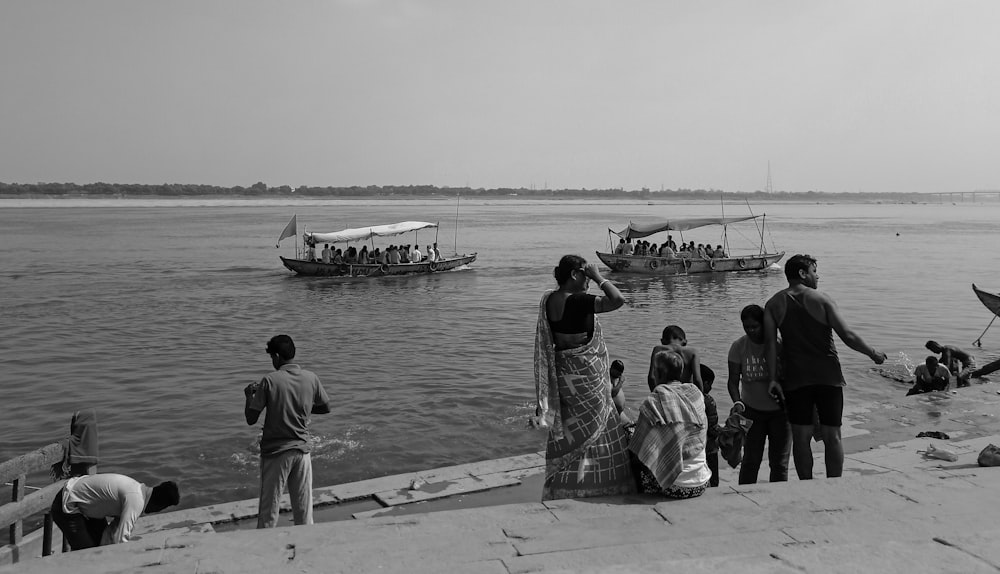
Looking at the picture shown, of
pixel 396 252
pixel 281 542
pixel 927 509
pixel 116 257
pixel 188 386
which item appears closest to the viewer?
pixel 281 542

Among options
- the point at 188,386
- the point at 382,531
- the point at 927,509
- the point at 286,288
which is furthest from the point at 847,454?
the point at 286,288

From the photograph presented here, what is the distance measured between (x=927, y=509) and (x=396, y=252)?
2990cm

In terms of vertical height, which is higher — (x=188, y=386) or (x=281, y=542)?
(x=281, y=542)

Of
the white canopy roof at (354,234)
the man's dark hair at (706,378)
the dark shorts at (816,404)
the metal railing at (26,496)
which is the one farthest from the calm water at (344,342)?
the dark shorts at (816,404)

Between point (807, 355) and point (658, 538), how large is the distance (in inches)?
83.9

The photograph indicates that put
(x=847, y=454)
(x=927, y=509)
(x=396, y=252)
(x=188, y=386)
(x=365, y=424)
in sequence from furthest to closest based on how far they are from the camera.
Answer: (x=396, y=252)
(x=188, y=386)
(x=365, y=424)
(x=847, y=454)
(x=927, y=509)

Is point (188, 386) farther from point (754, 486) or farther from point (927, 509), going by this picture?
point (927, 509)

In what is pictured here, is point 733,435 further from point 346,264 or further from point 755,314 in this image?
point 346,264

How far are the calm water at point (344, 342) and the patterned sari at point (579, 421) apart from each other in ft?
15.4

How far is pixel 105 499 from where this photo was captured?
5.30 meters

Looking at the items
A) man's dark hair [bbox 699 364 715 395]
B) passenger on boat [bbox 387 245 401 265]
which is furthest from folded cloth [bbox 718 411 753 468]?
passenger on boat [bbox 387 245 401 265]

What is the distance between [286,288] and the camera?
3114 centimetres

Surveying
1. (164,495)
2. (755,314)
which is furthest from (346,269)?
(755,314)

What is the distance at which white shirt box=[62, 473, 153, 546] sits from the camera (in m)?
5.26
